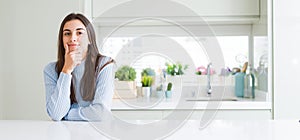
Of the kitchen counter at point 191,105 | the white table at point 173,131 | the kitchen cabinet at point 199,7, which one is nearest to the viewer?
the white table at point 173,131

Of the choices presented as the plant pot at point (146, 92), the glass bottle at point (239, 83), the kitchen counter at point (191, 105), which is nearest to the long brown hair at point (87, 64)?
the kitchen counter at point (191, 105)

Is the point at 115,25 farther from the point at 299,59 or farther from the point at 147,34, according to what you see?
the point at 299,59

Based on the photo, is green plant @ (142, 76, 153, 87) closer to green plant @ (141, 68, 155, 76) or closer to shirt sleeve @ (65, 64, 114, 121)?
green plant @ (141, 68, 155, 76)

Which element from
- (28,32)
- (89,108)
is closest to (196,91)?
(28,32)

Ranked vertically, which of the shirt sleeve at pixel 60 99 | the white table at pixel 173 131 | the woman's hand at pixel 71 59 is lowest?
the white table at pixel 173 131

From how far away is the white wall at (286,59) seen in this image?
236 centimetres

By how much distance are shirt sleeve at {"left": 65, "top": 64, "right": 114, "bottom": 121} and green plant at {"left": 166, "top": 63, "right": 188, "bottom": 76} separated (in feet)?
4.65

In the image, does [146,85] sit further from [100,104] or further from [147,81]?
[100,104]

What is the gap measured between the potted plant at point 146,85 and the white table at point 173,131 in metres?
1.45

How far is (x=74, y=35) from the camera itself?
150cm

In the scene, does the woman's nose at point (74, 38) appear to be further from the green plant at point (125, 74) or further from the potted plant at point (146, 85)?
the potted plant at point (146, 85)

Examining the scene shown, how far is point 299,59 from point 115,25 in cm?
136

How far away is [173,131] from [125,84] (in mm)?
1454

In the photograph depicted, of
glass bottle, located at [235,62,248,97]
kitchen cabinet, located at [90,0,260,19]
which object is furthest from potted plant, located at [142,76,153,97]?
glass bottle, located at [235,62,248,97]
